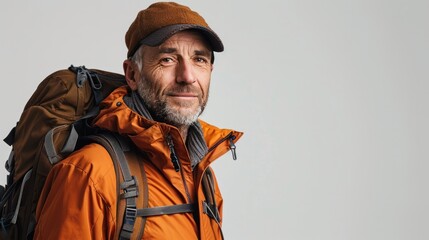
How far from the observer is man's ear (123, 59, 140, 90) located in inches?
92.7

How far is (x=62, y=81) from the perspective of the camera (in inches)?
84.5

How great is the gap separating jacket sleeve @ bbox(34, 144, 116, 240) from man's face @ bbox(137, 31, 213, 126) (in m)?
0.36

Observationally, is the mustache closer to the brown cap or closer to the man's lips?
the man's lips

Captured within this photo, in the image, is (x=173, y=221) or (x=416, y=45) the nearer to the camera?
(x=173, y=221)

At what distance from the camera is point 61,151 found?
6.59ft

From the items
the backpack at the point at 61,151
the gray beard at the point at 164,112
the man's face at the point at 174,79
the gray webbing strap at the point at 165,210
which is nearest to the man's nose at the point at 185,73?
the man's face at the point at 174,79

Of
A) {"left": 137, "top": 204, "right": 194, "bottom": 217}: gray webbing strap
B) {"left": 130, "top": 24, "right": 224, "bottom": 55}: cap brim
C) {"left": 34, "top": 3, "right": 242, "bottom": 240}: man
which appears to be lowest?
{"left": 137, "top": 204, "right": 194, "bottom": 217}: gray webbing strap

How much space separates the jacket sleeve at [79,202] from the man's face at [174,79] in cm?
36

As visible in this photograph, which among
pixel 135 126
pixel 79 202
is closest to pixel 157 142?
pixel 135 126

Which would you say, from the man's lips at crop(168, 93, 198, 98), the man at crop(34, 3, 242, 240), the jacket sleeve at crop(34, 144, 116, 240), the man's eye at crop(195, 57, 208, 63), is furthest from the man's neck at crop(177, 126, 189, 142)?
the jacket sleeve at crop(34, 144, 116, 240)

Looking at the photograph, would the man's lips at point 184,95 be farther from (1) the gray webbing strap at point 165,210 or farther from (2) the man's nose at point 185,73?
(1) the gray webbing strap at point 165,210

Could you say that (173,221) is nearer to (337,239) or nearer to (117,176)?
(117,176)

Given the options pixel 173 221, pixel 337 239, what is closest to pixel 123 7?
pixel 337 239

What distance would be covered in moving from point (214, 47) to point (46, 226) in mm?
866
